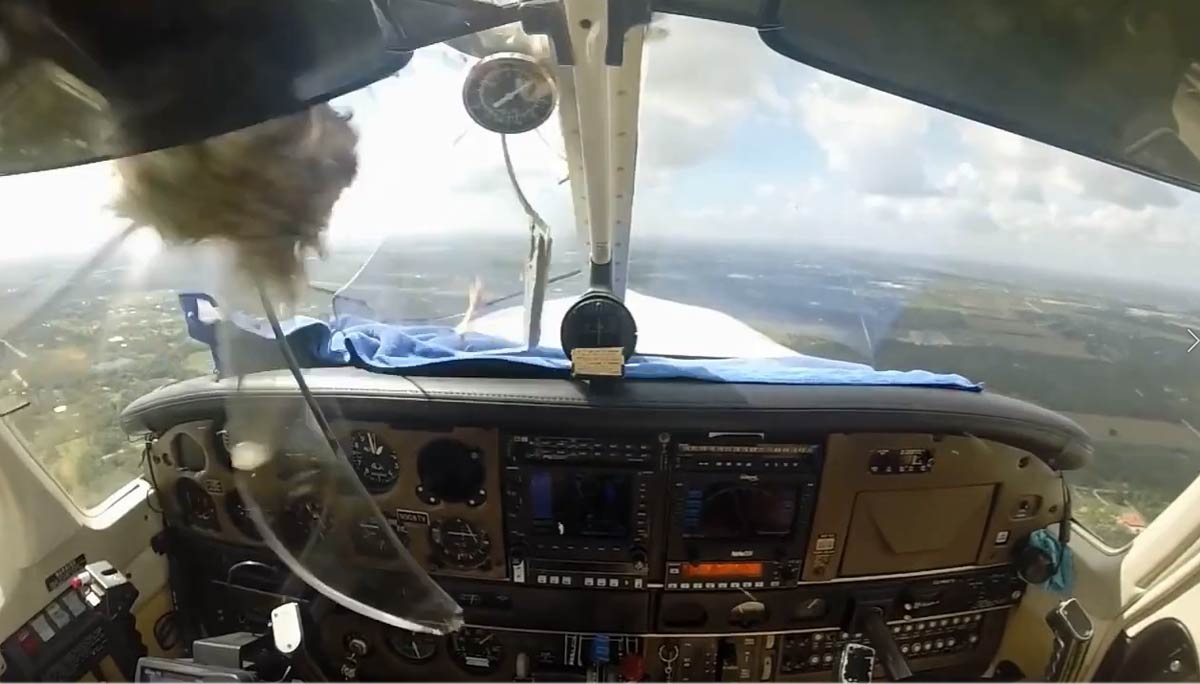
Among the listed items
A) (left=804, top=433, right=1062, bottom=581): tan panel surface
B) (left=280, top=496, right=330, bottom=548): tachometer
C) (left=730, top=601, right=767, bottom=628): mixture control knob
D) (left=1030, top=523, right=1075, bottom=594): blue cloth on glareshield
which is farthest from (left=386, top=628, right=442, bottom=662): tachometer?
(left=1030, top=523, right=1075, bottom=594): blue cloth on glareshield

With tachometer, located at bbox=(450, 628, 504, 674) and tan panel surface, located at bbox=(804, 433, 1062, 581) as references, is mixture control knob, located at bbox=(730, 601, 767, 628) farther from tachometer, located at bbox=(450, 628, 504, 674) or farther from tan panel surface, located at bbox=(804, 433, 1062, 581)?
tachometer, located at bbox=(450, 628, 504, 674)

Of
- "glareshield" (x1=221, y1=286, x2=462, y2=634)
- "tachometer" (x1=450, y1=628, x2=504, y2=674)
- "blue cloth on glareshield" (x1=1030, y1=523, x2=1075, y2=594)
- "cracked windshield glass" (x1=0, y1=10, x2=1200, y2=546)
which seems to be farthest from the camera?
Result: "tachometer" (x1=450, y1=628, x2=504, y2=674)

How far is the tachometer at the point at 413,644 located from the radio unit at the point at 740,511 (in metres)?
0.62

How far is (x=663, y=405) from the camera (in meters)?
1.68

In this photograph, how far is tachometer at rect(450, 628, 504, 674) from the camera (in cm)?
198

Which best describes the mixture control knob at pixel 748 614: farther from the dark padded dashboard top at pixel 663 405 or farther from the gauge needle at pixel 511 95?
the gauge needle at pixel 511 95

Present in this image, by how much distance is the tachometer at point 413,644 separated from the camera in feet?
6.54

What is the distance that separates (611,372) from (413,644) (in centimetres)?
88

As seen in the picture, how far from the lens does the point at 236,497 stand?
1882 millimetres

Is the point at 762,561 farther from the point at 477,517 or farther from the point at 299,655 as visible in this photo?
the point at 299,655

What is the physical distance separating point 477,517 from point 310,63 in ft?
3.80

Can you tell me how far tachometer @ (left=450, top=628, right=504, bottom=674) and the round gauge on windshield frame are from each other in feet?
4.12

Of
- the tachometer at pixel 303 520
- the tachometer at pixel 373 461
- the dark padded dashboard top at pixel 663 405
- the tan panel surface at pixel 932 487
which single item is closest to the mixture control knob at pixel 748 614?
the tan panel surface at pixel 932 487

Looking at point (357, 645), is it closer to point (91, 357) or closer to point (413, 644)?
point (413, 644)
